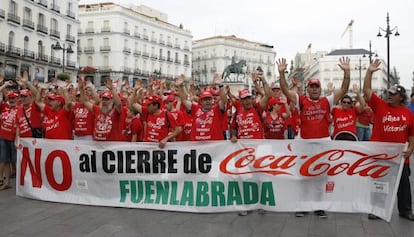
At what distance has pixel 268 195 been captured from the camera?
5680 mm

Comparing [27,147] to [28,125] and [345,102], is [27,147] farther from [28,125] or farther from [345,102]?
[345,102]

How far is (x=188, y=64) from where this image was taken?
236ft

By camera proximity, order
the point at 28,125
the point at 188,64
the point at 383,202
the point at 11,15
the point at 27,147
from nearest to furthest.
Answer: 1. the point at 383,202
2. the point at 27,147
3. the point at 28,125
4. the point at 11,15
5. the point at 188,64

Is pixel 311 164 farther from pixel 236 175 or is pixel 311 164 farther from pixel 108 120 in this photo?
pixel 108 120

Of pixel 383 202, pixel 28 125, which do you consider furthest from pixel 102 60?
pixel 383 202

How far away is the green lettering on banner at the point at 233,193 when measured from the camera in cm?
573

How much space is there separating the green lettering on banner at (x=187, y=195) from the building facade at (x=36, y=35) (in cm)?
3074

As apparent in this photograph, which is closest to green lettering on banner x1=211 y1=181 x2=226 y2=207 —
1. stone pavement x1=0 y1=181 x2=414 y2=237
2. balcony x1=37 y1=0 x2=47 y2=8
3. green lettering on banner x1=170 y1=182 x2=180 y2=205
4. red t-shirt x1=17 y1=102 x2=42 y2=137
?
stone pavement x1=0 y1=181 x2=414 y2=237

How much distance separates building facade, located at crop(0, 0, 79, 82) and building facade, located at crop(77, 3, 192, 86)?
8468 mm

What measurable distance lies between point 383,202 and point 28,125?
6.00 m

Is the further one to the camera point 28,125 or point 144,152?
point 28,125

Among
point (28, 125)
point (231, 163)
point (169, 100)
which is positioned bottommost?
point (231, 163)

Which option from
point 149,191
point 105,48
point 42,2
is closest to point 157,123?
point 149,191

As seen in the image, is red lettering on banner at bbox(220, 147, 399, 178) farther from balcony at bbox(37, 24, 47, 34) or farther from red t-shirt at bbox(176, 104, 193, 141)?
balcony at bbox(37, 24, 47, 34)
